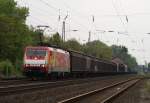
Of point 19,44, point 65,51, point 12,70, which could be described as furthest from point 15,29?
point 65,51

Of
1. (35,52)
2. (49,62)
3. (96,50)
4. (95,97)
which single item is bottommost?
(95,97)

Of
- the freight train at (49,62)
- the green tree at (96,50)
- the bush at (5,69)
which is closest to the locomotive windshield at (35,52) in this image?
the freight train at (49,62)

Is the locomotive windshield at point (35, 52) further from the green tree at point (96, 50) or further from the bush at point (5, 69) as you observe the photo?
the green tree at point (96, 50)

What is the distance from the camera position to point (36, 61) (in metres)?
37.4

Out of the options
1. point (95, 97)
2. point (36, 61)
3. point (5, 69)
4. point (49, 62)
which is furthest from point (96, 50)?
point (95, 97)

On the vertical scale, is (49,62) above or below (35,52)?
below

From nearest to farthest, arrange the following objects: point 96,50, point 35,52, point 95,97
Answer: point 95,97, point 35,52, point 96,50

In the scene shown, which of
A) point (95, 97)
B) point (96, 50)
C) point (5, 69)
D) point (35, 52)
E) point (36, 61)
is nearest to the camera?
point (95, 97)

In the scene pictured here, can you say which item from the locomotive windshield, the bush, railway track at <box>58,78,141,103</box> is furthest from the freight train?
railway track at <box>58,78,141,103</box>

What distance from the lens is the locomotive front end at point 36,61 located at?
Result: 36.8 m

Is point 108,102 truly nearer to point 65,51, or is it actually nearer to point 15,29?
point 65,51

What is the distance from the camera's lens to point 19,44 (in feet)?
210

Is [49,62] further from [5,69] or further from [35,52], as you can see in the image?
[5,69]

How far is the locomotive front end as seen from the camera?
121 feet
